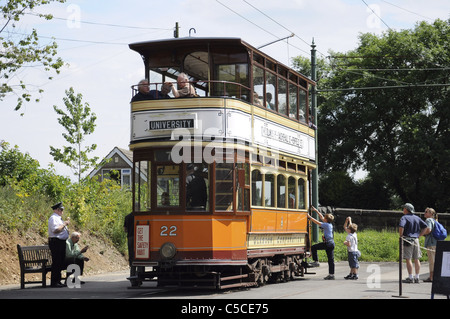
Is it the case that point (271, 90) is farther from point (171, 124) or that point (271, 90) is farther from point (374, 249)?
point (374, 249)

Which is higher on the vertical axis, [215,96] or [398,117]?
[398,117]

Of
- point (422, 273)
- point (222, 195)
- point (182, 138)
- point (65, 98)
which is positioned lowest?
point (422, 273)

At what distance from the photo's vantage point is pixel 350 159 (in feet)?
167

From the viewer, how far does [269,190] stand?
18234 millimetres

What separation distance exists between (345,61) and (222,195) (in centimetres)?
3748

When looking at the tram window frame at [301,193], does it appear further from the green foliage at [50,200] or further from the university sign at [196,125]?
the green foliage at [50,200]

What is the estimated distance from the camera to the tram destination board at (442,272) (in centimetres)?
1316

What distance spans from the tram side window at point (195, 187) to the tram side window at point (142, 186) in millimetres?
879

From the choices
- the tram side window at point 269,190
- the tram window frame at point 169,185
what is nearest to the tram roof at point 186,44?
the tram window frame at point 169,185

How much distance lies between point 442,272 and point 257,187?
5266 millimetres

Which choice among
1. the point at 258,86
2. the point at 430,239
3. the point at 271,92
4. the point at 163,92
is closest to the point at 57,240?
the point at 163,92

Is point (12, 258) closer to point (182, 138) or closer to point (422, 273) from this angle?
point (182, 138)

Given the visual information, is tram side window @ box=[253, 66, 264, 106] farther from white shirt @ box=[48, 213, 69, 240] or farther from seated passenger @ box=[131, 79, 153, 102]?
white shirt @ box=[48, 213, 69, 240]
